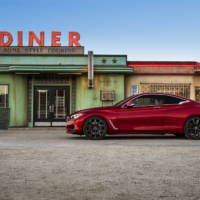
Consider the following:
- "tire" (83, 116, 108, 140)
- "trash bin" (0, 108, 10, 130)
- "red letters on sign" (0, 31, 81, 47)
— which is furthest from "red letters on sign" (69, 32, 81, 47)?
"tire" (83, 116, 108, 140)

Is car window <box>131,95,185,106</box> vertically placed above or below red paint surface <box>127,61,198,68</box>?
below

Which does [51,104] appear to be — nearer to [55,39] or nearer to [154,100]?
[55,39]

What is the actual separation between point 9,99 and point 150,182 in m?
15.9

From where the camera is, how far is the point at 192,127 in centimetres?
1073

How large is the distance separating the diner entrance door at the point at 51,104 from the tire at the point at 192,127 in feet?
32.1

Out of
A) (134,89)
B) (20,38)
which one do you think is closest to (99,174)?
(134,89)

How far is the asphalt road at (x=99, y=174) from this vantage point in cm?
407

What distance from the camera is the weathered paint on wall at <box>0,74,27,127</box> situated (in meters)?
19.4

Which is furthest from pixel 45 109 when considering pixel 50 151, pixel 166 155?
pixel 166 155

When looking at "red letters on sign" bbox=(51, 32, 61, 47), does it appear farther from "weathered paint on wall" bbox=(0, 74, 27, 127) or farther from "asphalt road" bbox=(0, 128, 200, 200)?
"asphalt road" bbox=(0, 128, 200, 200)

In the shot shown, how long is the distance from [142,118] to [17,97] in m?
10.7

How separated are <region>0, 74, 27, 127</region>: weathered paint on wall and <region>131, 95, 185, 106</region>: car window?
33.3ft

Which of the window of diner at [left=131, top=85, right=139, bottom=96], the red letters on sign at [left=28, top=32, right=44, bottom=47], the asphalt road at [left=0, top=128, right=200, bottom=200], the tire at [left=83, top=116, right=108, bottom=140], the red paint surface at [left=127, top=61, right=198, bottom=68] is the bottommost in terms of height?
the asphalt road at [left=0, top=128, right=200, bottom=200]

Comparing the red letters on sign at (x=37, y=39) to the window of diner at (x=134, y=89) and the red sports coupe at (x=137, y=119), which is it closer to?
the window of diner at (x=134, y=89)
